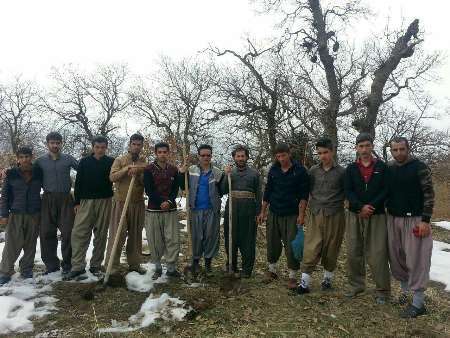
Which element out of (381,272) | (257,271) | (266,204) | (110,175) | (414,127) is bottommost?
(257,271)

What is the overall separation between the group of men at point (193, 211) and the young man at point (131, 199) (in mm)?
14

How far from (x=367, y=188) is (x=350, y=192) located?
202mm

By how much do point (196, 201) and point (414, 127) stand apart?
12.8 meters

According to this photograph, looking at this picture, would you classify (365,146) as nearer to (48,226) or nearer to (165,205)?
(165,205)

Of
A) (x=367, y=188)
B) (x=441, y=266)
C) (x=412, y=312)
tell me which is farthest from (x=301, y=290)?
(x=441, y=266)

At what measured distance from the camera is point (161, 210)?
5.24 meters

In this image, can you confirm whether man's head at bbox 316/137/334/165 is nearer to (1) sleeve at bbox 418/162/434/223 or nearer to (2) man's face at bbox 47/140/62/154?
(1) sleeve at bbox 418/162/434/223

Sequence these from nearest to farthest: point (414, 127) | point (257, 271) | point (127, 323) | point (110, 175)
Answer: point (127, 323) < point (110, 175) < point (257, 271) < point (414, 127)

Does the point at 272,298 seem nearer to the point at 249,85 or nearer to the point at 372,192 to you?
the point at 372,192

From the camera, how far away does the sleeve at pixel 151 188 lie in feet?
17.0

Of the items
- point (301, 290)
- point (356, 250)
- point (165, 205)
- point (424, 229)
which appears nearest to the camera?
point (424, 229)

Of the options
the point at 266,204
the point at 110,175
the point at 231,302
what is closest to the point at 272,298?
the point at 231,302

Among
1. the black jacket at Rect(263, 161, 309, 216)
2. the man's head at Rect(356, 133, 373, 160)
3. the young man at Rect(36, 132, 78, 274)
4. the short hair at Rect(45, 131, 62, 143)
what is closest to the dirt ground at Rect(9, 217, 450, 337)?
the young man at Rect(36, 132, 78, 274)

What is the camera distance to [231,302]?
4500 mm
